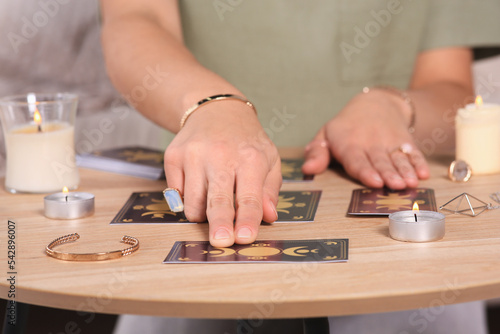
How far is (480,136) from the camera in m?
0.93

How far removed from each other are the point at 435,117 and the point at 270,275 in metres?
0.69

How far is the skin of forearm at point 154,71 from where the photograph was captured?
87cm

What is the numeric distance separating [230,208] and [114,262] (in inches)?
5.3

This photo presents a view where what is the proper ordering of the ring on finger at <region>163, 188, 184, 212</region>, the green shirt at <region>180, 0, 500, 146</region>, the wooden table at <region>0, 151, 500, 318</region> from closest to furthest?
the wooden table at <region>0, 151, 500, 318</region> < the ring on finger at <region>163, 188, 184, 212</region> < the green shirt at <region>180, 0, 500, 146</region>

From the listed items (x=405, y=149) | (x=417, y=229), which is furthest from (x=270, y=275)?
(x=405, y=149)

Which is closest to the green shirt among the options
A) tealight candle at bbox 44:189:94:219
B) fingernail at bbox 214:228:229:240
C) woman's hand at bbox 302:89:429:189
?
woman's hand at bbox 302:89:429:189

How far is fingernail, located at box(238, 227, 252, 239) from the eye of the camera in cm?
64

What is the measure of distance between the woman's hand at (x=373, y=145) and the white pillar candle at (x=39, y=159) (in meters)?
0.36

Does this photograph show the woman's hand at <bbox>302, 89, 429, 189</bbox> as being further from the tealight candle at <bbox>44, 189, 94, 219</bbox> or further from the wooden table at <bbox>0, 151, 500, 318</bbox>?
the tealight candle at <bbox>44, 189, 94, 219</bbox>

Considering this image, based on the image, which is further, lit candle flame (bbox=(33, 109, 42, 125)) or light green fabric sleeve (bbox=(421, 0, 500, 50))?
light green fabric sleeve (bbox=(421, 0, 500, 50))

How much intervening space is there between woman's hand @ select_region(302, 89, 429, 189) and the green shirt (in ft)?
0.92

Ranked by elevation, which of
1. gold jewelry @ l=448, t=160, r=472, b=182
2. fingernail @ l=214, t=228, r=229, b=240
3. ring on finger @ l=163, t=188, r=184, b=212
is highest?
gold jewelry @ l=448, t=160, r=472, b=182

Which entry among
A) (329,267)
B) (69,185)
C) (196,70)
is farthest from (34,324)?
(329,267)

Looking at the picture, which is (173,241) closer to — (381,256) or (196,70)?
(381,256)
